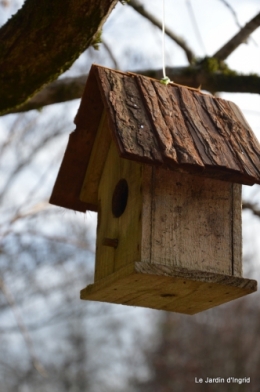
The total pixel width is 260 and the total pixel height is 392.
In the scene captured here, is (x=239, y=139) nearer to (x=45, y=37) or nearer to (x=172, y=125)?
(x=172, y=125)

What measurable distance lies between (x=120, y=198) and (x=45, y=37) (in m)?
0.67

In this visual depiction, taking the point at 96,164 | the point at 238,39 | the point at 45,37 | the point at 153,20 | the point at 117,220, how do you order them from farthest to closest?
the point at 153,20
the point at 238,39
the point at 96,164
the point at 117,220
the point at 45,37

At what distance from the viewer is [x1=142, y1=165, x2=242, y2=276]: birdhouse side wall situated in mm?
2227

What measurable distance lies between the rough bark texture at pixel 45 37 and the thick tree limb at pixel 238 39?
144 centimetres

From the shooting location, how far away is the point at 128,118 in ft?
7.31

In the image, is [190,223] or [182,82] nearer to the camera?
[190,223]

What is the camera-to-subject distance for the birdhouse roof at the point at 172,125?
6.91 feet

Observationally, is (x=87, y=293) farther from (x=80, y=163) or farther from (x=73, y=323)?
(x=73, y=323)

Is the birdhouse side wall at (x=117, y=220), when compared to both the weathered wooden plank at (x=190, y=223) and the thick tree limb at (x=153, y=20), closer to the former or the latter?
the weathered wooden plank at (x=190, y=223)

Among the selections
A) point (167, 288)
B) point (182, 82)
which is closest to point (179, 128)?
point (167, 288)

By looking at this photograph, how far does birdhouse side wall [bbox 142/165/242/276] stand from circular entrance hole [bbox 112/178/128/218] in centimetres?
27

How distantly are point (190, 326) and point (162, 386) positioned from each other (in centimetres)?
196

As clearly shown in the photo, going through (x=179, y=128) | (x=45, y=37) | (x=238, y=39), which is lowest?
(x=179, y=128)

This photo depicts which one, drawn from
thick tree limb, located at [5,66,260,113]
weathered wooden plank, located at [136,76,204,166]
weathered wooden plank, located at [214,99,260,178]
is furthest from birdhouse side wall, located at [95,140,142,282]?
thick tree limb, located at [5,66,260,113]
